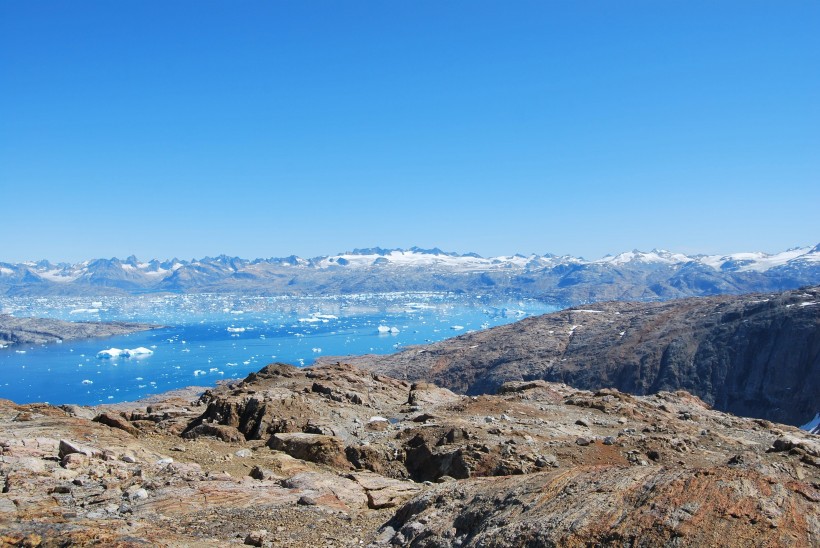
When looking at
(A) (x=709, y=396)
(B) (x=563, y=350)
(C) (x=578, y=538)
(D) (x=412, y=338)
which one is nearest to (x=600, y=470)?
(C) (x=578, y=538)

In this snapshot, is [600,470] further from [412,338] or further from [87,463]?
[412,338]

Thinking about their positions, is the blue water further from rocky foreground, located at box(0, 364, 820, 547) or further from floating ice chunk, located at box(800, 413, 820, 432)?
floating ice chunk, located at box(800, 413, 820, 432)

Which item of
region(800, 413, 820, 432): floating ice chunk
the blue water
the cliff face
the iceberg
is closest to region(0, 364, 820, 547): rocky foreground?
region(800, 413, 820, 432): floating ice chunk

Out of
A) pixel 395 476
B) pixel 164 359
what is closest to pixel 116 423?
pixel 395 476

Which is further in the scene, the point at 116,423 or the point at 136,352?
the point at 136,352

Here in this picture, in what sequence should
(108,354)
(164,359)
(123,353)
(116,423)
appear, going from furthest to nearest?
(123,353), (108,354), (164,359), (116,423)

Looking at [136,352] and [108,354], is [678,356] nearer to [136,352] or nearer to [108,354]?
[136,352]

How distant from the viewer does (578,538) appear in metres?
6.36

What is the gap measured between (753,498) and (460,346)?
341 ft

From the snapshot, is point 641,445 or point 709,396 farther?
point 709,396

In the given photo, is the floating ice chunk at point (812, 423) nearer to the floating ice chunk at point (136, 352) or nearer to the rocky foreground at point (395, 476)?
the rocky foreground at point (395, 476)

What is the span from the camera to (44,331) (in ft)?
593

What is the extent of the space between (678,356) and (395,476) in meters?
80.0

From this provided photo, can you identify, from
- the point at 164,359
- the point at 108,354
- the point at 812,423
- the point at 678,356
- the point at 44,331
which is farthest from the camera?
the point at 44,331
